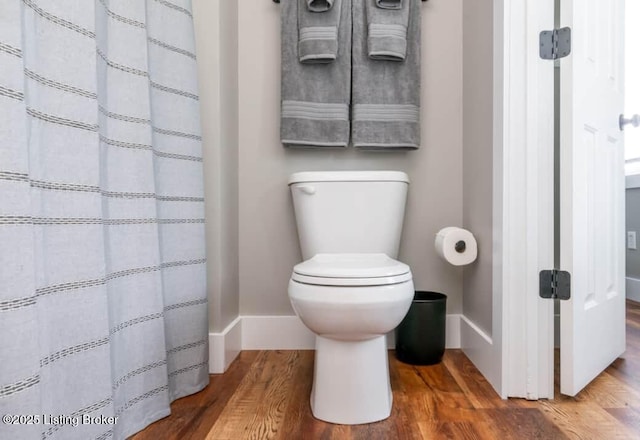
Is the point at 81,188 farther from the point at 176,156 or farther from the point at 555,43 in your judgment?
the point at 555,43

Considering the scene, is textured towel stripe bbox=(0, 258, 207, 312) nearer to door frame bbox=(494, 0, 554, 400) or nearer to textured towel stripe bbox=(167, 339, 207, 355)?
textured towel stripe bbox=(167, 339, 207, 355)

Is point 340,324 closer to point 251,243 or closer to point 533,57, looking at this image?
point 251,243

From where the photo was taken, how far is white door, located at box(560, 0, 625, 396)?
112 centimetres

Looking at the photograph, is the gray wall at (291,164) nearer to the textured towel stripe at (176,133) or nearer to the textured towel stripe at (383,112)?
the textured towel stripe at (383,112)

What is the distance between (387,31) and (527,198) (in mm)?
823

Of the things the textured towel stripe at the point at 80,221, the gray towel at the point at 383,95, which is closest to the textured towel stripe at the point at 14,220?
the textured towel stripe at the point at 80,221

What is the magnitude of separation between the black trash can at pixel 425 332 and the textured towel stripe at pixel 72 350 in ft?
3.35

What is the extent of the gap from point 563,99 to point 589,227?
0.40 meters

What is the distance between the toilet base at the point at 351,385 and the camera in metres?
1.04

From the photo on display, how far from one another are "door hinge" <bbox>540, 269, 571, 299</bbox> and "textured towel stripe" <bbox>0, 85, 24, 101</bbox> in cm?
130

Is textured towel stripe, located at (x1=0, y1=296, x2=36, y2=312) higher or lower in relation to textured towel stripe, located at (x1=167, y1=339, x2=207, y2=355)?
higher

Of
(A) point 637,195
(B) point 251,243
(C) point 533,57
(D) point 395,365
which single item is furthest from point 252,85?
(A) point 637,195

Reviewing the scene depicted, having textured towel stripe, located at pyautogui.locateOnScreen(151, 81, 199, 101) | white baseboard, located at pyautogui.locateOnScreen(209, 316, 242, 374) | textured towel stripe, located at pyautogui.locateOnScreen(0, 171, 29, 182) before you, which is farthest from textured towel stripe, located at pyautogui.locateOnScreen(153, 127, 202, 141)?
white baseboard, located at pyautogui.locateOnScreen(209, 316, 242, 374)

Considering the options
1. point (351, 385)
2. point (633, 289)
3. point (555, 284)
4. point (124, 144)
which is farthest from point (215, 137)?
Result: point (633, 289)
